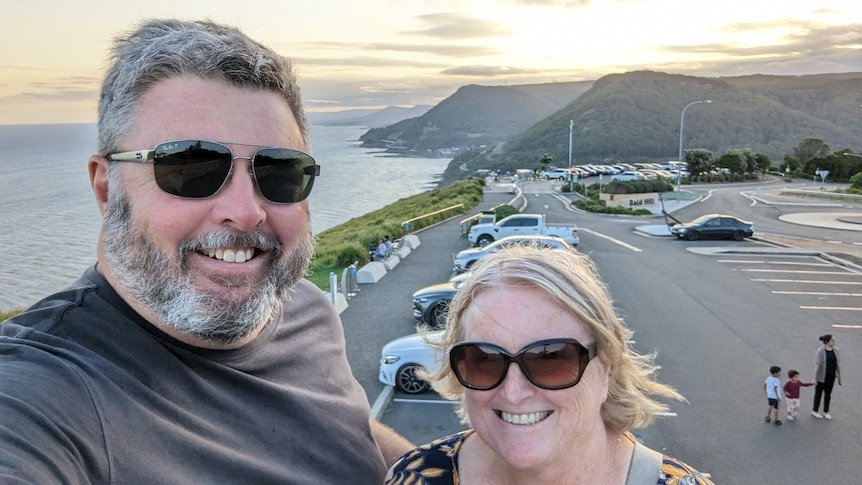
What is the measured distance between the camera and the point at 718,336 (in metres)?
13.4

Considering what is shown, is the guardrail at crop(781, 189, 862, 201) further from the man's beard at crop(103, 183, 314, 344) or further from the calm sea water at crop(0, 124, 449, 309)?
the man's beard at crop(103, 183, 314, 344)

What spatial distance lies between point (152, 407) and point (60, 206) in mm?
70098

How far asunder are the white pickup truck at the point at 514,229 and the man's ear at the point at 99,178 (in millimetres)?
22451

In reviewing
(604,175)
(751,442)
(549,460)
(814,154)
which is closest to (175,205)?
(549,460)

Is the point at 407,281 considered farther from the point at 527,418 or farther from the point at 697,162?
the point at 697,162

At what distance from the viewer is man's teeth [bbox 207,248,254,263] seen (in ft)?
6.14

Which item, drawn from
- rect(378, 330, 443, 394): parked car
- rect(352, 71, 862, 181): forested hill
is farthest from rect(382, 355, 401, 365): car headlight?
rect(352, 71, 862, 181): forested hill

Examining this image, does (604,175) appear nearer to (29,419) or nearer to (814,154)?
(814,154)

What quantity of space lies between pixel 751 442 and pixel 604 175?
67535mm

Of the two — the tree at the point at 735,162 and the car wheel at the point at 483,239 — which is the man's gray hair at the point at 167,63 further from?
the tree at the point at 735,162

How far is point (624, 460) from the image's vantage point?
6.68ft

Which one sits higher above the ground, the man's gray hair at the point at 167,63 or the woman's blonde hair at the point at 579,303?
the man's gray hair at the point at 167,63

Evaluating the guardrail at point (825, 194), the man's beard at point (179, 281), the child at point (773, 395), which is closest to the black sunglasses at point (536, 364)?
the man's beard at point (179, 281)

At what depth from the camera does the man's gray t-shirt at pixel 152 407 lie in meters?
1.42
